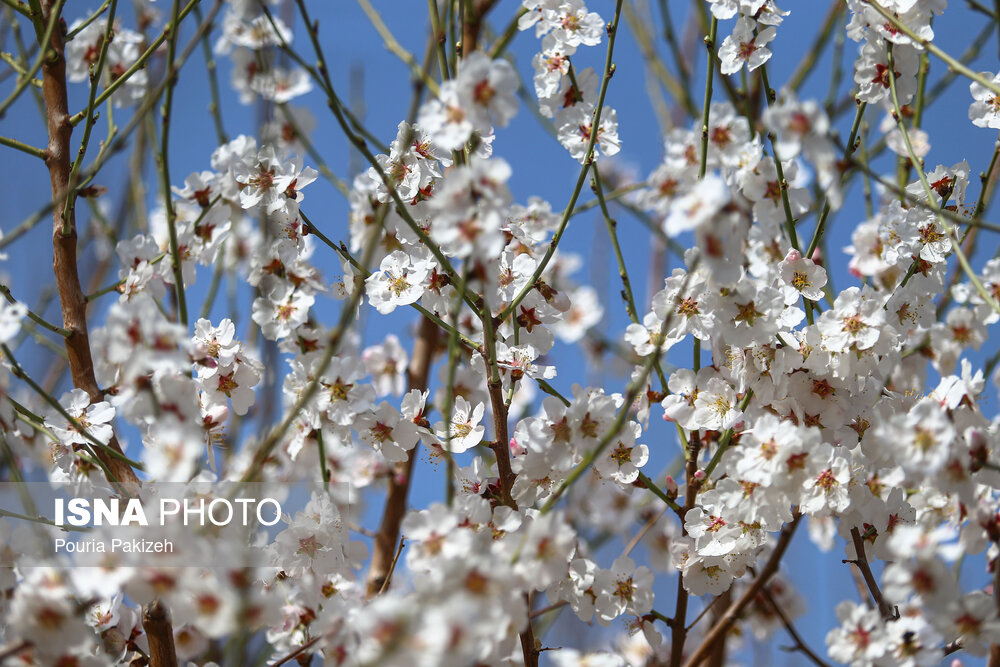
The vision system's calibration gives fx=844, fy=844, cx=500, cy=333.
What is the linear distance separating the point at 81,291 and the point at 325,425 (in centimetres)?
44

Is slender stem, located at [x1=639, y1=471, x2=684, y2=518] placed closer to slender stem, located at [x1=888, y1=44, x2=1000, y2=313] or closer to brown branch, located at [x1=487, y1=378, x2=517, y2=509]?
brown branch, located at [x1=487, y1=378, x2=517, y2=509]

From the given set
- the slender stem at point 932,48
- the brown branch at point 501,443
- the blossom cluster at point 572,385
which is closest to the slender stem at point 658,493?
the blossom cluster at point 572,385

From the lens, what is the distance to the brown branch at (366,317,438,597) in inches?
60.3

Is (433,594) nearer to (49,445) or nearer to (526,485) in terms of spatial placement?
(526,485)

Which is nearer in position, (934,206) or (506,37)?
(934,206)

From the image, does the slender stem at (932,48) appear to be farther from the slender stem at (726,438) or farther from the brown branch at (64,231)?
the brown branch at (64,231)

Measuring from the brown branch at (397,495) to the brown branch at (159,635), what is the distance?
450 millimetres

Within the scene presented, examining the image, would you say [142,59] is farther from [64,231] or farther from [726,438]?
[726,438]

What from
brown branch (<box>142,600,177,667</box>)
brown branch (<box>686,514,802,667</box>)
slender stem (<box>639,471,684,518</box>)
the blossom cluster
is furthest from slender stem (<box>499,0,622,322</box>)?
brown branch (<box>142,600,177,667</box>)

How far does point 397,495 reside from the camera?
1.63 m

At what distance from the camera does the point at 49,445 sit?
113 centimetres

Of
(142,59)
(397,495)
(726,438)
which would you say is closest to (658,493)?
(726,438)

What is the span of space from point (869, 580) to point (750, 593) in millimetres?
142

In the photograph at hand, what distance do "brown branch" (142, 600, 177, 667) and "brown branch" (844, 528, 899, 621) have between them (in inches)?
32.2
